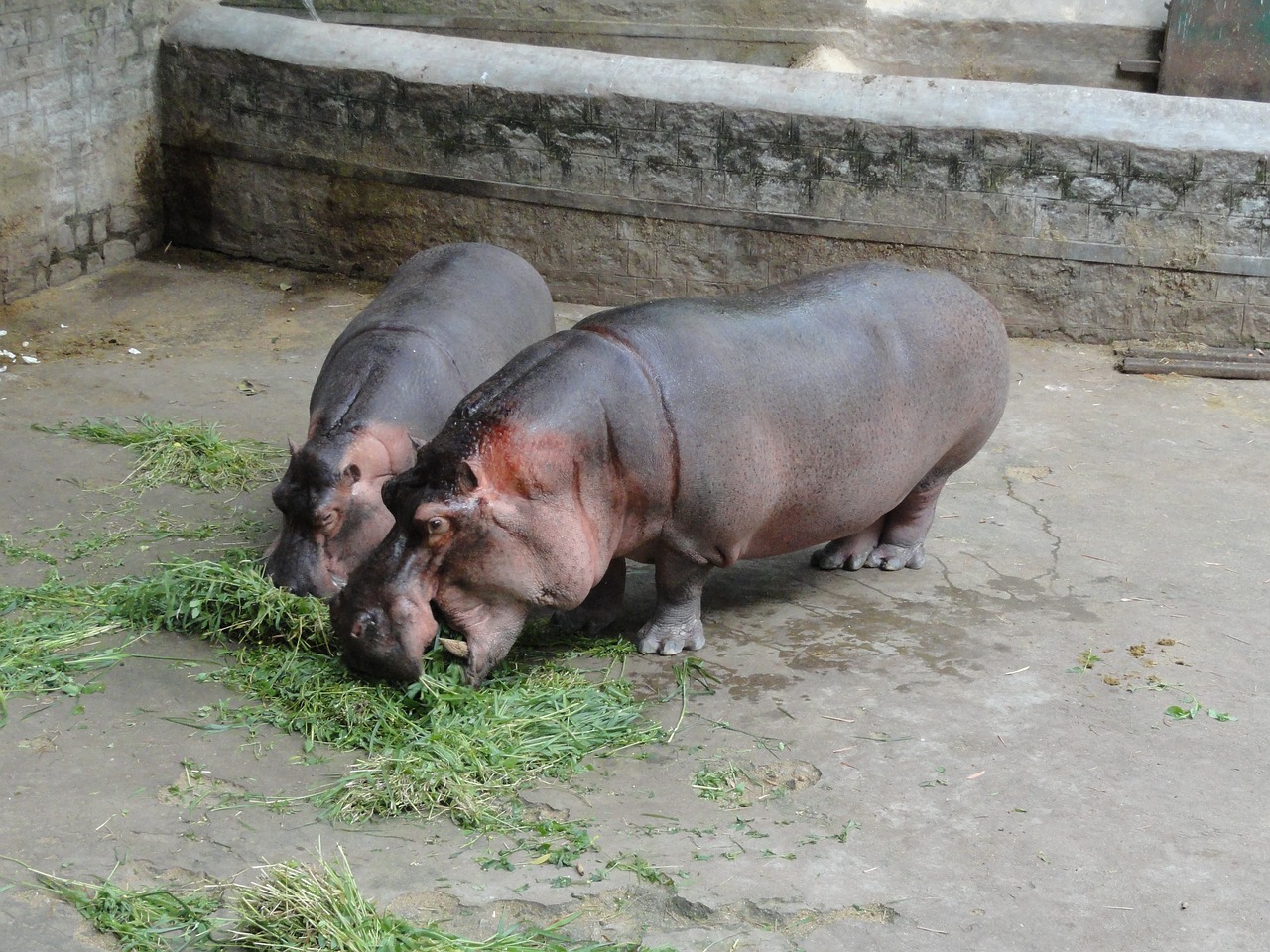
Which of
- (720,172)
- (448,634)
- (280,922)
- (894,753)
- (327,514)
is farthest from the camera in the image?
(720,172)

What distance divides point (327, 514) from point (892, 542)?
2.32 meters

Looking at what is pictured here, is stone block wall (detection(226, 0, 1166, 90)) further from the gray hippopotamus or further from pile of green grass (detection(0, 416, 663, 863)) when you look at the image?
pile of green grass (detection(0, 416, 663, 863))

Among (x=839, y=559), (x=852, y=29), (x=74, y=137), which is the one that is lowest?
(x=839, y=559)

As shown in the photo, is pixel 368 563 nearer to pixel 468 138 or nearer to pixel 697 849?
pixel 697 849

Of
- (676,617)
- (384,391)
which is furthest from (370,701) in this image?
(384,391)

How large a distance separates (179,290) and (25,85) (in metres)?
1.48

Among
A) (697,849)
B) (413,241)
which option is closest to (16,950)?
(697,849)

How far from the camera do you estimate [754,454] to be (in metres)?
5.20

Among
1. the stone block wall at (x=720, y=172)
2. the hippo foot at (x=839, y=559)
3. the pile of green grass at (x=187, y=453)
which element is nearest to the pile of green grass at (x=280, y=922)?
the hippo foot at (x=839, y=559)

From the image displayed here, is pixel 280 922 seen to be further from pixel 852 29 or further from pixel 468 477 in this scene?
pixel 852 29

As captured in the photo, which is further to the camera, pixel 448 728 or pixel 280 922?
pixel 448 728

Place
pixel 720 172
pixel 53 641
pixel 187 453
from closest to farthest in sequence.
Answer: pixel 53 641 → pixel 187 453 → pixel 720 172

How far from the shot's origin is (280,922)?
3.78 meters

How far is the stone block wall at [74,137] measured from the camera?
8938mm
